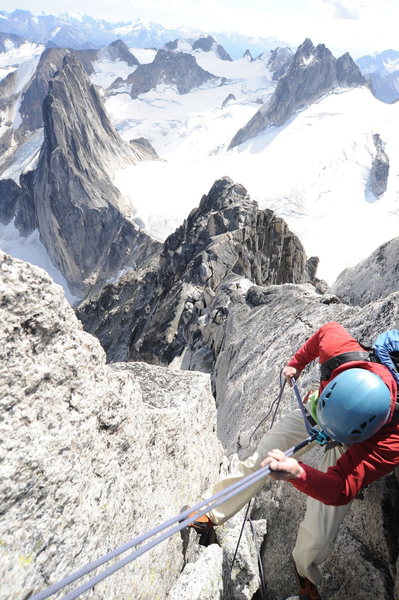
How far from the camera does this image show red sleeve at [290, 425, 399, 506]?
14.0ft

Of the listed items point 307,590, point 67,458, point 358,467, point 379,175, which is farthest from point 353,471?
point 379,175

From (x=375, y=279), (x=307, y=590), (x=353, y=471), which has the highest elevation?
(x=375, y=279)

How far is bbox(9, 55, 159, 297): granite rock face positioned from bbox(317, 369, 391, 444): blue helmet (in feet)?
373

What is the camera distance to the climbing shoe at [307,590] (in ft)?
17.4

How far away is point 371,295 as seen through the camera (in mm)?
14664

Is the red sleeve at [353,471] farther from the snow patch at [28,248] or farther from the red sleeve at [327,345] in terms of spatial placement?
the snow patch at [28,248]

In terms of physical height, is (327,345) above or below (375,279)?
below

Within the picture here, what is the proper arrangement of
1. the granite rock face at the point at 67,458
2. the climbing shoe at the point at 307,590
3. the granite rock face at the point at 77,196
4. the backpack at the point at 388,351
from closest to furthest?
the granite rock face at the point at 67,458 → the backpack at the point at 388,351 → the climbing shoe at the point at 307,590 → the granite rock face at the point at 77,196

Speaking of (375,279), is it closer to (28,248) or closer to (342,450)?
(342,450)

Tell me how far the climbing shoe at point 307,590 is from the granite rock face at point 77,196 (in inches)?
4456

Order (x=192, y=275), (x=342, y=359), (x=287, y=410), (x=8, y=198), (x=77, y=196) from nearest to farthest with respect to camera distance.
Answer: (x=342, y=359) < (x=287, y=410) < (x=192, y=275) < (x=77, y=196) < (x=8, y=198)

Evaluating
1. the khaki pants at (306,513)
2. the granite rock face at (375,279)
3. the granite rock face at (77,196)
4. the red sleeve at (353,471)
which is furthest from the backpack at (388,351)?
the granite rock face at (77,196)

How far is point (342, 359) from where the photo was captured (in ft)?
17.3

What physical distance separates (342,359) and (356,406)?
100cm
